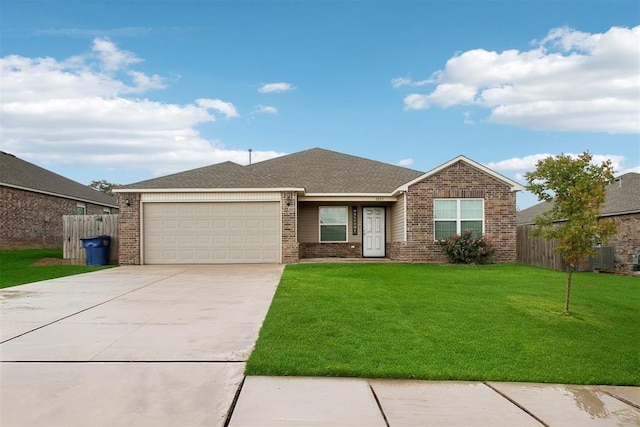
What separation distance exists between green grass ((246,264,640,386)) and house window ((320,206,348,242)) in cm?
814

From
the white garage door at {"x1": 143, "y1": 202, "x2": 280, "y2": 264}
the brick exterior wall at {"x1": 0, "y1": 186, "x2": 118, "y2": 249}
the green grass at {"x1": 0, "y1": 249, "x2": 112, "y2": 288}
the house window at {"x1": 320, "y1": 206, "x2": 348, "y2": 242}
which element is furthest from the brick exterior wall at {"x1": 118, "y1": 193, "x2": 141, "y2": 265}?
the brick exterior wall at {"x1": 0, "y1": 186, "x2": 118, "y2": 249}

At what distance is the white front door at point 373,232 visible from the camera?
19234mm

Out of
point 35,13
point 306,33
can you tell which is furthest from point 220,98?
point 35,13

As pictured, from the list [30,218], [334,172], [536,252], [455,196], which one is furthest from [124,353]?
[30,218]

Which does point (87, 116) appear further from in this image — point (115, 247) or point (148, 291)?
point (148, 291)

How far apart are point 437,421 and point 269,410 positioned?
4.56 feet

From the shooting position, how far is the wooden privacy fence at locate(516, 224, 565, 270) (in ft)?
49.0

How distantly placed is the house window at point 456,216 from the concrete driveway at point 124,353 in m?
8.46

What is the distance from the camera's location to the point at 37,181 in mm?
24016

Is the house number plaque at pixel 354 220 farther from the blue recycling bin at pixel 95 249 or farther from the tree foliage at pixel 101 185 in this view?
the tree foliage at pixel 101 185

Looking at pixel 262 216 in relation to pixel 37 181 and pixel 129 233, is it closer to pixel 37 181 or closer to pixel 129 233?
pixel 129 233

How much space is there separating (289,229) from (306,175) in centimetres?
464

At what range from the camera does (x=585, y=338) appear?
Result: 623 cm

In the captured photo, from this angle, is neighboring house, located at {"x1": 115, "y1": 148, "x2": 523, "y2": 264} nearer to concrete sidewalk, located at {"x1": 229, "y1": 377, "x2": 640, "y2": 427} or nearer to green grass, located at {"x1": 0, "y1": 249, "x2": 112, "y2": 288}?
green grass, located at {"x1": 0, "y1": 249, "x2": 112, "y2": 288}
